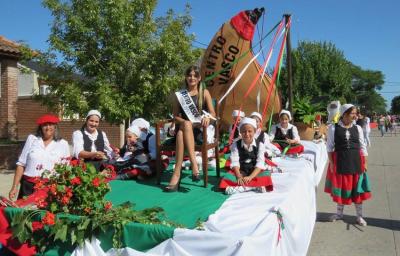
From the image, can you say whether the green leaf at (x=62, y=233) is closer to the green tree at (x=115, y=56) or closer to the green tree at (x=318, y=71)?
the green tree at (x=115, y=56)

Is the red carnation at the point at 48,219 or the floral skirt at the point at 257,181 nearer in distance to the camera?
the red carnation at the point at 48,219

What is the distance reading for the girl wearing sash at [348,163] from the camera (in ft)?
18.1

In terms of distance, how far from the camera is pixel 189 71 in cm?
489

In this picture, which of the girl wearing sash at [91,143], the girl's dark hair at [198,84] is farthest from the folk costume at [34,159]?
the girl's dark hair at [198,84]

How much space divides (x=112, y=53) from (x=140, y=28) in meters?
0.85

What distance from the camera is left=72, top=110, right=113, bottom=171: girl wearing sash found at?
5219 millimetres

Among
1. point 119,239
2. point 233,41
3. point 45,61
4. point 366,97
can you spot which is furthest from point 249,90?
point 366,97

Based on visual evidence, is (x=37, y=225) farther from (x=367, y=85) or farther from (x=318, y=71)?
(x=367, y=85)

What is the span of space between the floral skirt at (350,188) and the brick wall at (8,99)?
33.8 ft

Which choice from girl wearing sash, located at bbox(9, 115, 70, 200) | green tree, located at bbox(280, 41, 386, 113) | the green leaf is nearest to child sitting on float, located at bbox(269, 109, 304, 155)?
girl wearing sash, located at bbox(9, 115, 70, 200)

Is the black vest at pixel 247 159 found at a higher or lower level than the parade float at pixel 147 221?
higher

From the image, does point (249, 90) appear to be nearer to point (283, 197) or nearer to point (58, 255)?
point (283, 197)

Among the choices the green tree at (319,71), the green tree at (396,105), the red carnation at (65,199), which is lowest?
the red carnation at (65,199)

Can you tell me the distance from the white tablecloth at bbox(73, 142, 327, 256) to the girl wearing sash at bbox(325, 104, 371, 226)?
0.94 metres
